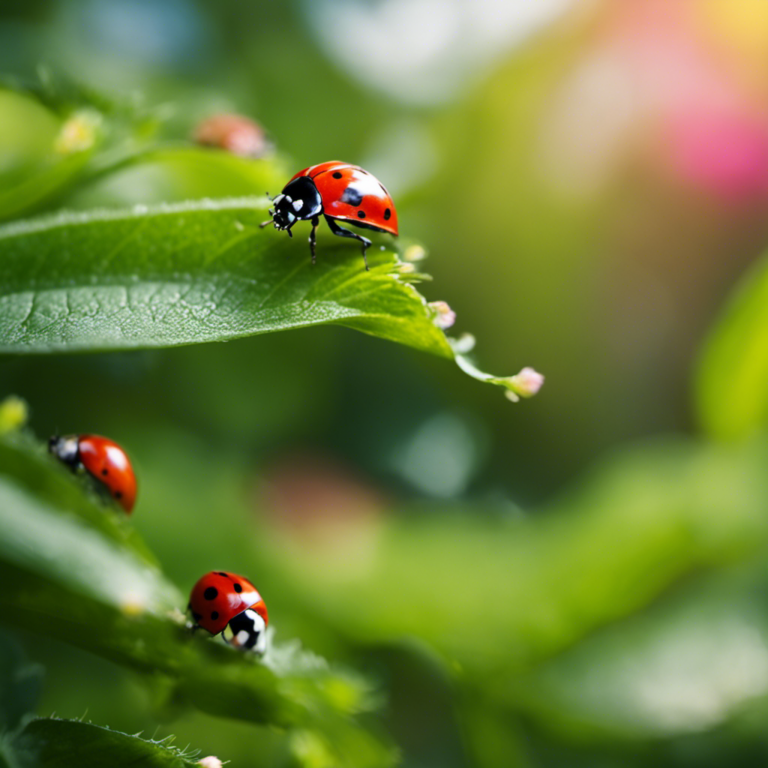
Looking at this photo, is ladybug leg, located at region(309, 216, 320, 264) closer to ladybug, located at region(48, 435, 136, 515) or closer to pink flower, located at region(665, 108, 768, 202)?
ladybug, located at region(48, 435, 136, 515)

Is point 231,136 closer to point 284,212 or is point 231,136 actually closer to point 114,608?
point 284,212

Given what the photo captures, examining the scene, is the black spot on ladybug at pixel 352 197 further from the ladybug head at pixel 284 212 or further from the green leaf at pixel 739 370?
the green leaf at pixel 739 370

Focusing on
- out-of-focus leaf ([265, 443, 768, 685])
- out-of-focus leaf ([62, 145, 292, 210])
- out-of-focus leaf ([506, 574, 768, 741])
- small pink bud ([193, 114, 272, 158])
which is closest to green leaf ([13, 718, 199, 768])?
out-of-focus leaf ([62, 145, 292, 210])

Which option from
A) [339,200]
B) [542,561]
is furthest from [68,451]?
[542,561]

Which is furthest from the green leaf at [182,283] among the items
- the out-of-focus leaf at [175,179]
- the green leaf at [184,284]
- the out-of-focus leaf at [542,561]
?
the out-of-focus leaf at [542,561]

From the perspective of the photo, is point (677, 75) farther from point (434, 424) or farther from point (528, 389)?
point (528, 389)

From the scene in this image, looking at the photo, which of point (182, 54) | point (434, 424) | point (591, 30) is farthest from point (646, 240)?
point (182, 54)
